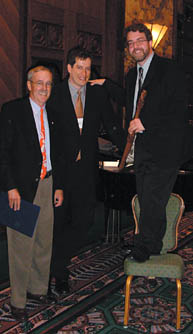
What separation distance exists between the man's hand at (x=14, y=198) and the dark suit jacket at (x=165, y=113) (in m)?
0.87

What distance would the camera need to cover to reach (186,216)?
6.25 metres

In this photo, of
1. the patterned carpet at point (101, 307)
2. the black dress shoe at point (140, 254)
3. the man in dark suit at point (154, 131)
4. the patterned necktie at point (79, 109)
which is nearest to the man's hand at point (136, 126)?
the man in dark suit at point (154, 131)

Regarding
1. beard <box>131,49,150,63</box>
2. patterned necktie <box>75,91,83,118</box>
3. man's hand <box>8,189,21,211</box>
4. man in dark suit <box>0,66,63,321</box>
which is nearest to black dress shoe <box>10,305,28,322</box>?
man in dark suit <box>0,66,63,321</box>

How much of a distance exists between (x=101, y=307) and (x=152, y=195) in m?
0.91

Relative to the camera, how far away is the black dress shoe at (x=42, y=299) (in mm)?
3357

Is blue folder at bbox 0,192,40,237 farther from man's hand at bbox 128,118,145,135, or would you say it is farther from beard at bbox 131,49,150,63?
beard at bbox 131,49,150,63

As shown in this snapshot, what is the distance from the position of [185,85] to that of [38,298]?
1780 mm

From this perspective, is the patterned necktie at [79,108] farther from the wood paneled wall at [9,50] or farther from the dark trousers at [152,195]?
the wood paneled wall at [9,50]

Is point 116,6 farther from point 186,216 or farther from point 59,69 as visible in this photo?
point 186,216

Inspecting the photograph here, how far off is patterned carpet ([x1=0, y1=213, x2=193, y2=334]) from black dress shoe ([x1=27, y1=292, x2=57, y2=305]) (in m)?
0.06

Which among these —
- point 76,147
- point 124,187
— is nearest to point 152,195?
point 76,147

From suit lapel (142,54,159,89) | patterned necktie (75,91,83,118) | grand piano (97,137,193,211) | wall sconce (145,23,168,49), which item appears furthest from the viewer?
wall sconce (145,23,168,49)

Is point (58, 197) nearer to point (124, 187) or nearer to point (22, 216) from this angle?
point (22, 216)

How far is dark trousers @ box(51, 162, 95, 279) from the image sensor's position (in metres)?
3.36
